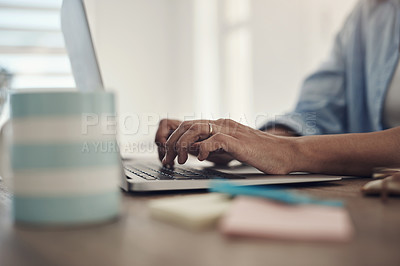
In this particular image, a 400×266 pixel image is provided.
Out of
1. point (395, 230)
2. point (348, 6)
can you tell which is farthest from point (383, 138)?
point (348, 6)

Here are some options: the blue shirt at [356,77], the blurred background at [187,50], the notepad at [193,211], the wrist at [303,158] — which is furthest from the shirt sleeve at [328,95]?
the blurred background at [187,50]

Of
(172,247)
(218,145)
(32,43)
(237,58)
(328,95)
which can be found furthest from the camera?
(32,43)

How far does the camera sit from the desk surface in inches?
11.7

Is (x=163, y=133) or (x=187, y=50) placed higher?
(x=187, y=50)

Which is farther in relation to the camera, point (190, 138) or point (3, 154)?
point (190, 138)

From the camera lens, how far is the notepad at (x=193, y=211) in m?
0.38

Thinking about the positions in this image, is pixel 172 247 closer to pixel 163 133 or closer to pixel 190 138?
pixel 190 138

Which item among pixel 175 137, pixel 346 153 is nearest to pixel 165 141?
pixel 175 137

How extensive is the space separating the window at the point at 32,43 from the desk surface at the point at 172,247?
13.4ft

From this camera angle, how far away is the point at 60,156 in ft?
1.23

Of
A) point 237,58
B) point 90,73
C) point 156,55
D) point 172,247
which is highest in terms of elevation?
point 156,55

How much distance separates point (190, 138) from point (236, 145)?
3.6 inches

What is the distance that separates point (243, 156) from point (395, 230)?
36 cm

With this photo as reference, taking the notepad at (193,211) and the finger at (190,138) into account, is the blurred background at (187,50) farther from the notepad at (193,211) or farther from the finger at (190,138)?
the notepad at (193,211)
